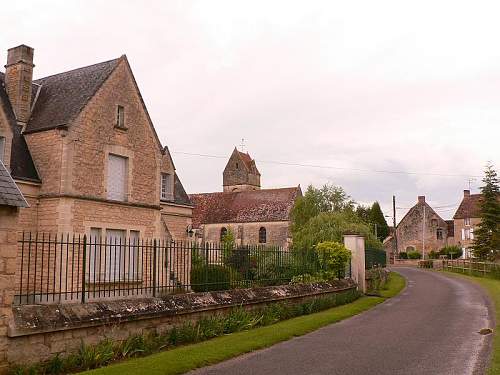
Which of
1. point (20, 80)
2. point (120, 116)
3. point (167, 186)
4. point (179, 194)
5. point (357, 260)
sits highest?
point (20, 80)

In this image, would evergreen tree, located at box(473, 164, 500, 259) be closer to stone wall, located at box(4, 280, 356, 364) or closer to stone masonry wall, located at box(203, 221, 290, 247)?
stone masonry wall, located at box(203, 221, 290, 247)

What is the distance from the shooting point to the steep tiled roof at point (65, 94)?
62.0ft

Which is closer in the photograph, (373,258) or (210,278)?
(210,278)

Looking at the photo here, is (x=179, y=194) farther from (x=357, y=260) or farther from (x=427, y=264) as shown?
(x=427, y=264)

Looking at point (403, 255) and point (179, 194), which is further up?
point (179, 194)

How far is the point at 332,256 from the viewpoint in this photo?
18906 millimetres

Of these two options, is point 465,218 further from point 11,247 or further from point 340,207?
point 11,247

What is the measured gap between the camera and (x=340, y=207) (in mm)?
37188

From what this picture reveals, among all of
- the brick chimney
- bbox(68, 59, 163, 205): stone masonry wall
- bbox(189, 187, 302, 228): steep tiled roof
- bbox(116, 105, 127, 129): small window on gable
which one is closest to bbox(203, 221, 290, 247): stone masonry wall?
bbox(189, 187, 302, 228): steep tiled roof

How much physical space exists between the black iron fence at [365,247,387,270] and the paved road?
25.1 ft

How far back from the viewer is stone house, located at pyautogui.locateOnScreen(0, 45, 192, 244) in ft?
58.7

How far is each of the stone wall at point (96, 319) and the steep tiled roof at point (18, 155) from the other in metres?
9.48

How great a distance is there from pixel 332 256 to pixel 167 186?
10.5 meters

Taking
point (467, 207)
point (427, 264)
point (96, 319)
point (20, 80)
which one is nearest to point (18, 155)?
point (20, 80)
